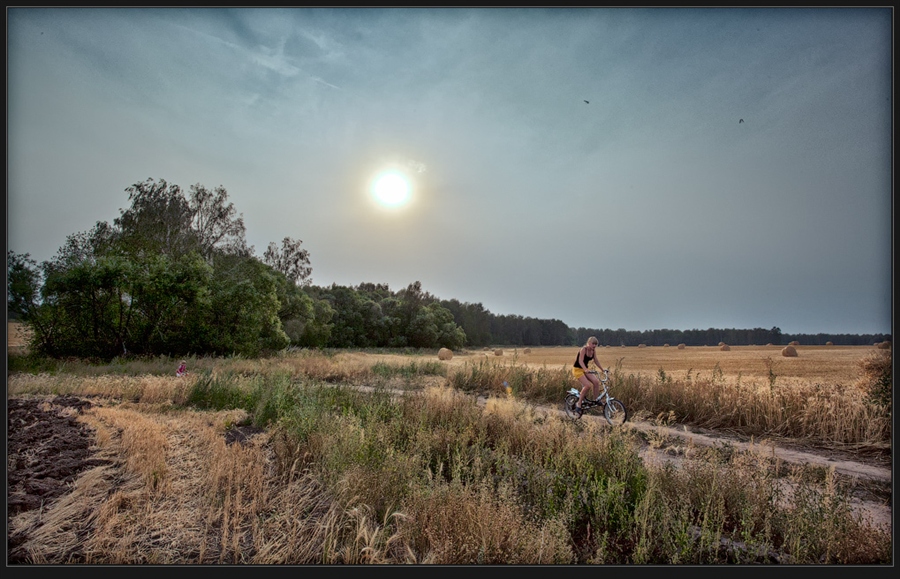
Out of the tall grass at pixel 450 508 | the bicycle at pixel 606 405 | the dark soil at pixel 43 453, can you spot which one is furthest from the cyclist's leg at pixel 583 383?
the dark soil at pixel 43 453

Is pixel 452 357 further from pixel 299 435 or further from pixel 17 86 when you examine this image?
pixel 17 86

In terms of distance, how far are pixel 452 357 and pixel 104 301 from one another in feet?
35.0

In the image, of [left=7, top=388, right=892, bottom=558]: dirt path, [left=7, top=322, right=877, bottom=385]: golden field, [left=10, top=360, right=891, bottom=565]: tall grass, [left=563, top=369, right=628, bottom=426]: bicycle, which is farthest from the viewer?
[left=7, top=322, right=877, bottom=385]: golden field

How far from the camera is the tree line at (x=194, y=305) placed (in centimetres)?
752

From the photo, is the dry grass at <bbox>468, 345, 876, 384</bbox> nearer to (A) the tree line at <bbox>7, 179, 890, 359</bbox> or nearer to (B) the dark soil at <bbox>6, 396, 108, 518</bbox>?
(A) the tree line at <bbox>7, 179, 890, 359</bbox>

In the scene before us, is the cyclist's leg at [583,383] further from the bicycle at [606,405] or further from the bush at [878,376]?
the bush at [878,376]

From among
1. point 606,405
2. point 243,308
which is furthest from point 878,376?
point 243,308

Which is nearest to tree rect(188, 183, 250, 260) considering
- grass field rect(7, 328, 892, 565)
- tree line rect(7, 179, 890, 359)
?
tree line rect(7, 179, 890, 359)

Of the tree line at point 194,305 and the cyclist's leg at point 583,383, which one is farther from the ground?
the tree line at point 194,305

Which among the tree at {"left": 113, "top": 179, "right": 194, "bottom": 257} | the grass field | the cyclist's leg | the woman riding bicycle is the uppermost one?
the tree at {"left": 113, "top": 179, "right": 194, "bottom": 257}

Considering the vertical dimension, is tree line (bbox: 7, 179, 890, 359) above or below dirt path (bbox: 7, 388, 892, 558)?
above

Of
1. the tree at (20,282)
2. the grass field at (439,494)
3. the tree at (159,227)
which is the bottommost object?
the grass field at (439,494)

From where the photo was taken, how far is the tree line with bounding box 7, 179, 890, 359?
7.52m

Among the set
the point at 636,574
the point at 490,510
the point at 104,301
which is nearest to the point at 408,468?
the point at 490,510
